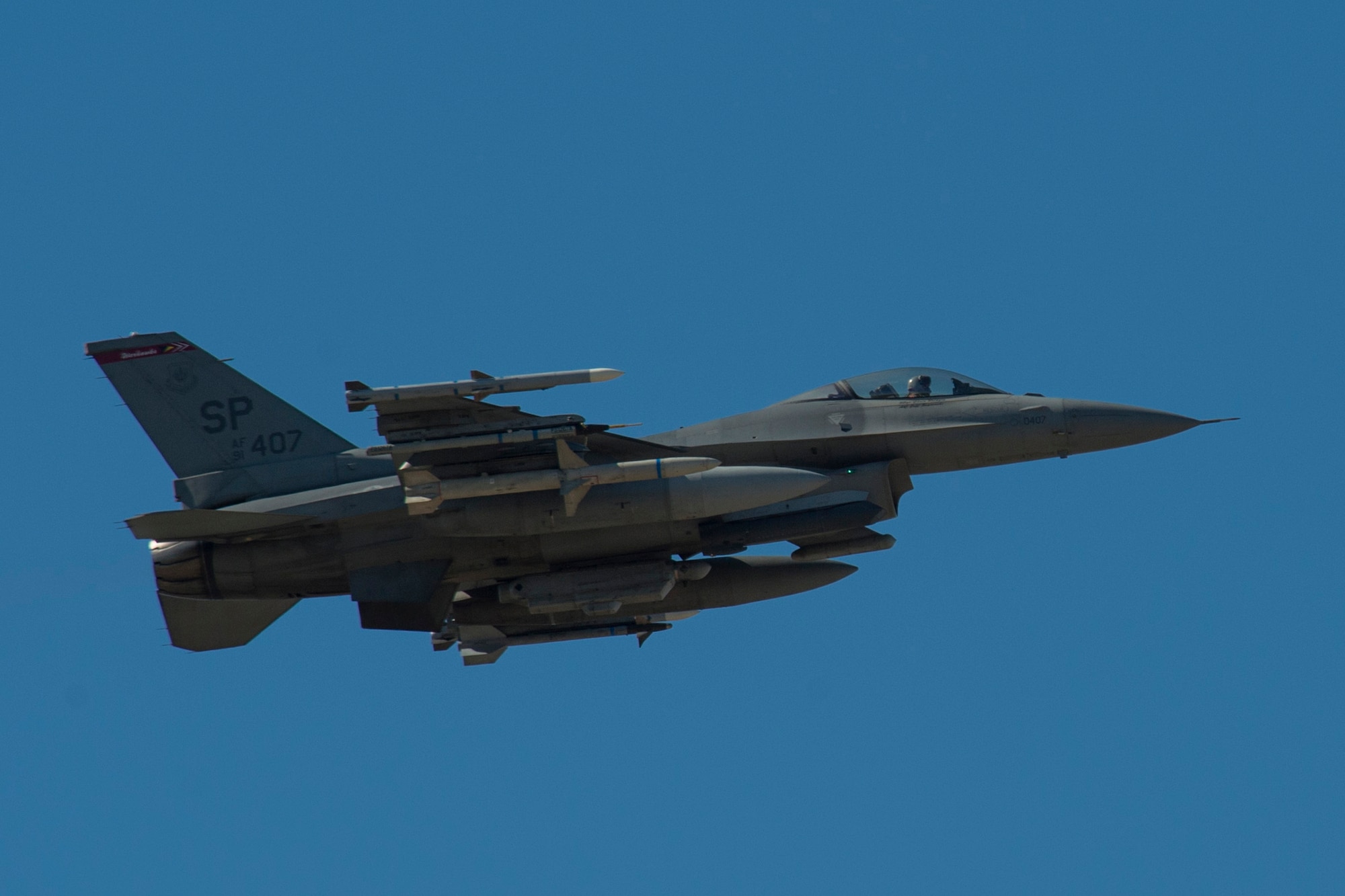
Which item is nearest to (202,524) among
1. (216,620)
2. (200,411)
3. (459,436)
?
(200,411)

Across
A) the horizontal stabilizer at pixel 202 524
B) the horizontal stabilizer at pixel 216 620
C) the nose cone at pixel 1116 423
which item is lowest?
the horizontal stabilizer at pixel 216 620

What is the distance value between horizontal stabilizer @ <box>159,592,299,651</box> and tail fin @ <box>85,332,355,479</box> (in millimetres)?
1998

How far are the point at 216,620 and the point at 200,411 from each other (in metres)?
3.02

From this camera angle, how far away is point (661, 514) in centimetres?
2067

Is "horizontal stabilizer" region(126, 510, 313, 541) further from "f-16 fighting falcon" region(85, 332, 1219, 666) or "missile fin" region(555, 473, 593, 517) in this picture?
"missile fin" region(555, 473, 593, 517)

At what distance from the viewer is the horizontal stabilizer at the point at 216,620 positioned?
23.1 m

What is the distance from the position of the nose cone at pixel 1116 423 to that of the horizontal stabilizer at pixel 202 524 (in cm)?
1015

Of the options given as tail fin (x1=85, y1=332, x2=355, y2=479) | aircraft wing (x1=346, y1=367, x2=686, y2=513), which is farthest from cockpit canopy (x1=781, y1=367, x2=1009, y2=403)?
tail fin (x1=85, y1=332, x2=355, y2=479)

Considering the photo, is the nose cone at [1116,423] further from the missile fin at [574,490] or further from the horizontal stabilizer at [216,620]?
the horizontal stabilizer at [216,620]

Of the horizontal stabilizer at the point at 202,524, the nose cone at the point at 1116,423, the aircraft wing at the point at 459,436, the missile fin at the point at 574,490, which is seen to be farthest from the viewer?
the nose cone at the point at 1116,423

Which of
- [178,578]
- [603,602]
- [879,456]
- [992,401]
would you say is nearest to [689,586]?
[603,602]

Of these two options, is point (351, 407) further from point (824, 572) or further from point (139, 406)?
point (824, 572)

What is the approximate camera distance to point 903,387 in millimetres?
22531

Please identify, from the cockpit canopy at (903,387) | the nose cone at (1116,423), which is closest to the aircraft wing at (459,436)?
the cockpit canopy at (903,387)
